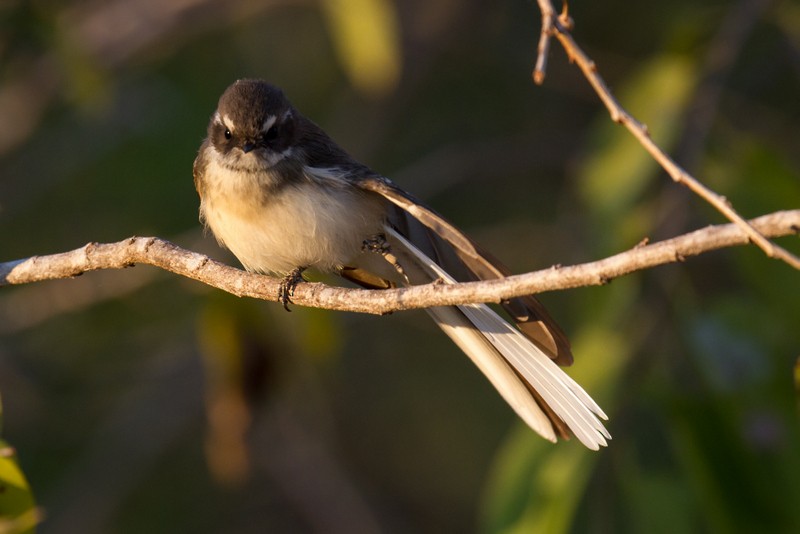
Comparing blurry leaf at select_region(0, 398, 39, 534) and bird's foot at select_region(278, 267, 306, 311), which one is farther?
bird's foot at select_region(278, 267, 306, 311)

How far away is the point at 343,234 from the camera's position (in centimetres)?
345

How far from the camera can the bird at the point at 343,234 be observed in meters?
3.05

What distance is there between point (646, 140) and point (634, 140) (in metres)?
1.95

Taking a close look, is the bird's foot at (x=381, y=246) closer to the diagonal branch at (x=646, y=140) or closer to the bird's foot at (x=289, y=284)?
the bird's foot at (x=289, y=284)

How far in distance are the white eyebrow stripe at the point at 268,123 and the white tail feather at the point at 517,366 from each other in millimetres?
519

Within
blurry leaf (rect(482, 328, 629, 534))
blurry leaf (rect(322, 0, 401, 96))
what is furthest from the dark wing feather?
blurry leaf (rect(322, 0, 401, 96))

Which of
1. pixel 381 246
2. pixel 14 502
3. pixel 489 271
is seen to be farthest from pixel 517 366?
pixel 14 502

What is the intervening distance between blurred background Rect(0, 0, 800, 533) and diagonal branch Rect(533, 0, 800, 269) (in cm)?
164

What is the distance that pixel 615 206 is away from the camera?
397 cm

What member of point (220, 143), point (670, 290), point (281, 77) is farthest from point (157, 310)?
point (670, 290)

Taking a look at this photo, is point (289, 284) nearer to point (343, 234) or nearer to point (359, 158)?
point (343, 234)

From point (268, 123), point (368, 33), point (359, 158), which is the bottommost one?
point (268, 123)

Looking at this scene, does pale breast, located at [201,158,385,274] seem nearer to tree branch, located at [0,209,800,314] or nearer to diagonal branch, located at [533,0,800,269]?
tree branch, located at [0,209,800,314]

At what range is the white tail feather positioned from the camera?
2.92 metres
